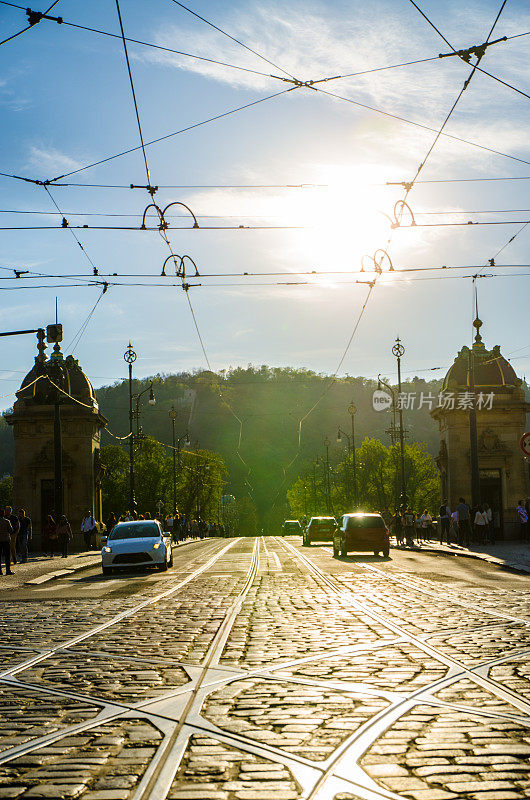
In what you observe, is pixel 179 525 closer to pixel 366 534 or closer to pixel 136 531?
pixel 366 534

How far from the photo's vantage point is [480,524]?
3775 cm

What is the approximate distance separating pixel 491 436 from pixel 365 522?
17884 mm

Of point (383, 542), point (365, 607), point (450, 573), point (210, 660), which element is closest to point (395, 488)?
point (383, 542)

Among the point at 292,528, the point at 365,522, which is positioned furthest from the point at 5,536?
the point at 292,528

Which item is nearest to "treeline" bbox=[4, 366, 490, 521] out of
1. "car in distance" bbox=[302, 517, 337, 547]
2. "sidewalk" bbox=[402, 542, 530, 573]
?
"car in distance" bbox=[302, 517, 337, 547]

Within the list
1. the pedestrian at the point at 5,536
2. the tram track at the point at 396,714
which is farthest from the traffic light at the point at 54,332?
the tram track at the point at 396,714

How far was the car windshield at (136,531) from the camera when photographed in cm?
2667

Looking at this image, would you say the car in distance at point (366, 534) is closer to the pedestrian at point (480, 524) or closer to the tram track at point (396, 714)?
the pedestrian at point (480, 524)

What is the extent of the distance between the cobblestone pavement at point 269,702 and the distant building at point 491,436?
3417 centimetres

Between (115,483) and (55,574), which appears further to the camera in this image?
(115,483)

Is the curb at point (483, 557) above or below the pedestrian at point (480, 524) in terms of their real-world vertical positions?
below

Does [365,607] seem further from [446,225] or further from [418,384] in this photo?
[418,384]

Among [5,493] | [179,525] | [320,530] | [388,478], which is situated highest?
[388,478]

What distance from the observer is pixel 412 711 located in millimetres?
6645
